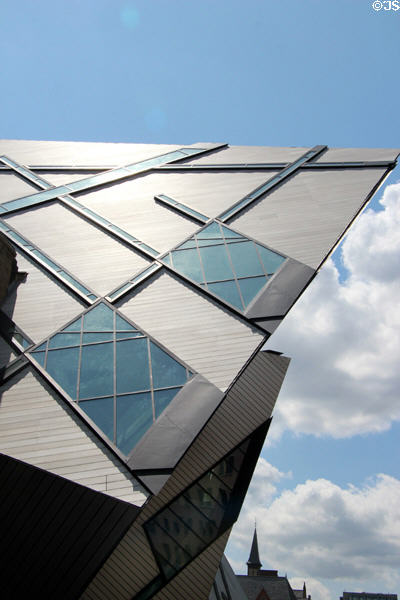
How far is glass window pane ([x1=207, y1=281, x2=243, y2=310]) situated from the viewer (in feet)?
50.7

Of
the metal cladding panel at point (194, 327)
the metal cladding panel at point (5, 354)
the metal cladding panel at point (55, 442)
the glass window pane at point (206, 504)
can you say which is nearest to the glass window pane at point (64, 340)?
the metal cladding panel at point (5, 354)

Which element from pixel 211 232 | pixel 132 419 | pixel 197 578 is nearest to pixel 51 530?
pixel 132 419

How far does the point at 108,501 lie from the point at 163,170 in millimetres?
17617

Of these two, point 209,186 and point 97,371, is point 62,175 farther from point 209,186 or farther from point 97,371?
point 97,371

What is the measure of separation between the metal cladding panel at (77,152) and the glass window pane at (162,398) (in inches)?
608

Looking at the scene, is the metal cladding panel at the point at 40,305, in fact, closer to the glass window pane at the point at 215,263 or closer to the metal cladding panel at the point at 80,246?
the metal cladding panel at the point at 80,246

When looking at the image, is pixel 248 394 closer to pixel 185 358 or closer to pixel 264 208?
pixel 185 358

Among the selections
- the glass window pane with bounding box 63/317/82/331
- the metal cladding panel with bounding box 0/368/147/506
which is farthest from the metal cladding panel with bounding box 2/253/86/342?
the metal cladding panel with bounding box 0/368/147/506

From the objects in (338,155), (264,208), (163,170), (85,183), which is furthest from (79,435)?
(338,155)

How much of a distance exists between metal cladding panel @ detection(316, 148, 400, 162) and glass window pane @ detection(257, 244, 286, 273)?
905 centimetres

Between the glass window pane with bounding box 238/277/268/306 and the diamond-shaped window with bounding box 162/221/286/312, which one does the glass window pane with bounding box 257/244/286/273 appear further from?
the glass window pane with bounding box 238/277/268/306

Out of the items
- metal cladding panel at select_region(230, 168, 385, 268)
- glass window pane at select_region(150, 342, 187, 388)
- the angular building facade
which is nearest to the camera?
the angular building facade

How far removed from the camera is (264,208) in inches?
813

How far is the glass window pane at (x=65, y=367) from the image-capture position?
1218 cm
